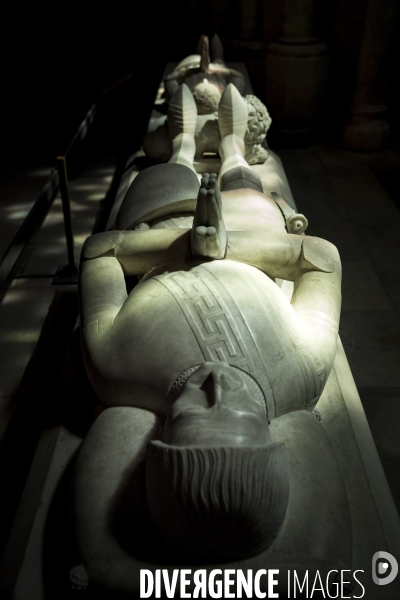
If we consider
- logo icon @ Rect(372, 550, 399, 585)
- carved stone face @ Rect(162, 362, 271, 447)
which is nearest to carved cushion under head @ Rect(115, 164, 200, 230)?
carved stone face @ Rect(162, 362, 271, 447)

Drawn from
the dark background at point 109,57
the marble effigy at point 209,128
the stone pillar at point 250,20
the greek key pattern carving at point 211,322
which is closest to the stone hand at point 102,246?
the greek key pattern carving at point 211,322

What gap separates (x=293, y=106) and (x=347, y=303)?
12.5 ft

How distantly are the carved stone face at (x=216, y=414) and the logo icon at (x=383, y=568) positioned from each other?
25.5 inches

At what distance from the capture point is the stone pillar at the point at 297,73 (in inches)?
267

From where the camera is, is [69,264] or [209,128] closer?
[69,264]

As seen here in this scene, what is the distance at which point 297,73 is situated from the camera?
6848mm

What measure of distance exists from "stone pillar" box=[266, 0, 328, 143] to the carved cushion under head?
13.1 feet

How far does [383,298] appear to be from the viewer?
13.3ft

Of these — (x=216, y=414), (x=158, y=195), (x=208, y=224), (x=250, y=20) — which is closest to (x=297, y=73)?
(x=250, y=20)

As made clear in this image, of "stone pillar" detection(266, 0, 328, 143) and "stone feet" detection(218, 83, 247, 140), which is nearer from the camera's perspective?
"stone feet" detection(218, 83, 247, 140)

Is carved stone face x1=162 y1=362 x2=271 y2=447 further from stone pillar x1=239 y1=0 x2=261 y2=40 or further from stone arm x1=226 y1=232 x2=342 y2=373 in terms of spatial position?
stone pillar x1=239 y1=0 x2=261 y2=40

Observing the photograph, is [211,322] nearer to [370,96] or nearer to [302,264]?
[302,264]

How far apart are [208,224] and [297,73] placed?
17.1 feet

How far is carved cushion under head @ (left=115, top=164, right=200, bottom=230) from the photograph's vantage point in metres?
2.99
